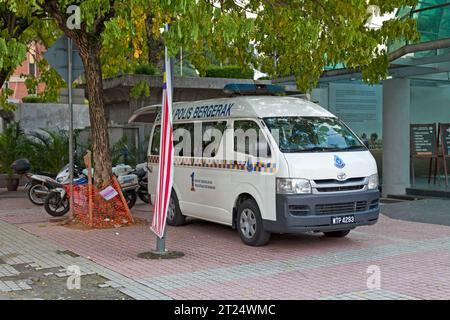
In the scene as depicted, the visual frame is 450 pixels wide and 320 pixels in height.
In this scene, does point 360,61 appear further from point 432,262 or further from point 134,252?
point 134,252

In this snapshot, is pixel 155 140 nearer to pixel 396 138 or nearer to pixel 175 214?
pixel 175 214

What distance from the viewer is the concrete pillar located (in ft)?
52.5

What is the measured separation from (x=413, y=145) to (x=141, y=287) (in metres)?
11.1

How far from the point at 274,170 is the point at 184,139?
293 centimetres

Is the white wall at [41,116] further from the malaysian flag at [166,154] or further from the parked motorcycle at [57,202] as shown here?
the malaysian flag at [166,154]

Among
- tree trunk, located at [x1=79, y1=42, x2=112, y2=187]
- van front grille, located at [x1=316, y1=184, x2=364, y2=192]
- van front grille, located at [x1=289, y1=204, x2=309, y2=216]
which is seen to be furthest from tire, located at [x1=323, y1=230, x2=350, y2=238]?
tree trunk, located at [x1=79, y1=42, x2=112, y2=187]

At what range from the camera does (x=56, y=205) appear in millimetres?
12836

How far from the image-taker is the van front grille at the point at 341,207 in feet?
28.3

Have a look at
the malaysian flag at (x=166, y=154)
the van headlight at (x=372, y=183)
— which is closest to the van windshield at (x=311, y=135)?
the van headlight at (x=372, y=183)

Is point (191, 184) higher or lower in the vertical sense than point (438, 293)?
higher

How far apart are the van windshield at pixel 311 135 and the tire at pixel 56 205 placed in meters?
5.54

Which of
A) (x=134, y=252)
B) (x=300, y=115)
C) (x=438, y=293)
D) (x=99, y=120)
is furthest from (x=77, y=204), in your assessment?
(x=438, y=293)

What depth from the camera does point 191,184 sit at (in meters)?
10.7

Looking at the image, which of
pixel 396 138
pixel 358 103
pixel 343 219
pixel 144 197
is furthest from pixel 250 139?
pixel 358 103
